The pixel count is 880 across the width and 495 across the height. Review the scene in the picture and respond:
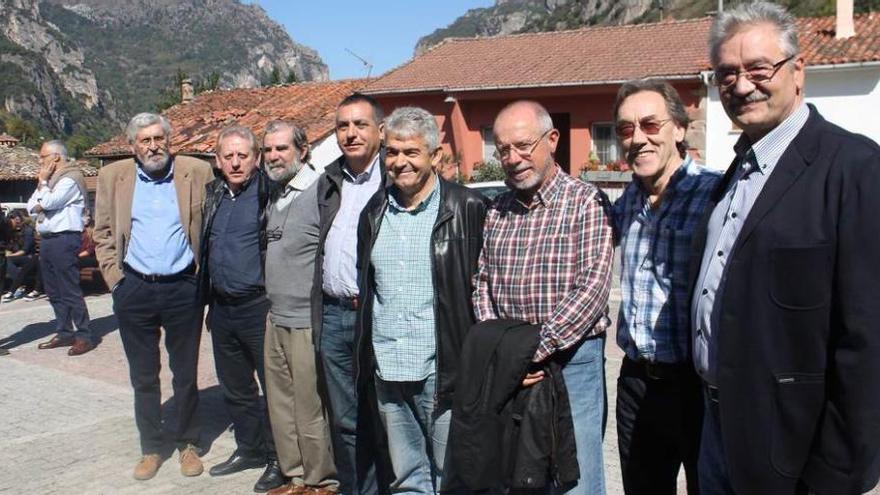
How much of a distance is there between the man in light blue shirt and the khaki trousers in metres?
4.66

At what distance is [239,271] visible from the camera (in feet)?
14.9

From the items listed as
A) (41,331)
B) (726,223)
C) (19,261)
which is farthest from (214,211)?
(19,261)

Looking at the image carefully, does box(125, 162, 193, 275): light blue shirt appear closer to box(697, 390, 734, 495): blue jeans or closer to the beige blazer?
the beige blazer

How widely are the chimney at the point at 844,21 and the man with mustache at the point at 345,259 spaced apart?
19.1 meters

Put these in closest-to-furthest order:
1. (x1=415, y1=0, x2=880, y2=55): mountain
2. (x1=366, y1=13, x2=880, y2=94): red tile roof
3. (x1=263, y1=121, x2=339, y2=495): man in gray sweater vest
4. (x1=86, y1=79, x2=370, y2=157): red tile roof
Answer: (x1=263, y1=121, x2=339, y2=495): man in gray sweater vest, (x1=366, y1=13, x2=880, y2=94): red tile roof, (x1=86, y1=79, x2=370, y2=157): red tile roof, (x1=415, y1=0, x2=880, y2=55): mountain

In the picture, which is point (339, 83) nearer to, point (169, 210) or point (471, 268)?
point (169, 210)

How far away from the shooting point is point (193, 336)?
5039 millimetres

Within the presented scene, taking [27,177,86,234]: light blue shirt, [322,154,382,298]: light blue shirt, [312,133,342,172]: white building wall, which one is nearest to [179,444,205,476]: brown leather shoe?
[322,154,382,298]: light blue shirt

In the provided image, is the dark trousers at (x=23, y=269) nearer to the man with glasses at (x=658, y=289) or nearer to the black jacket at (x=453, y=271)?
the black jacket at (x=453, y=271)

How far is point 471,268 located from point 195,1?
7464 inches

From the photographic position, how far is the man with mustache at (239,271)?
15.0 ft

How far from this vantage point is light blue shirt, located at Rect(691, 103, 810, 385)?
2279mm

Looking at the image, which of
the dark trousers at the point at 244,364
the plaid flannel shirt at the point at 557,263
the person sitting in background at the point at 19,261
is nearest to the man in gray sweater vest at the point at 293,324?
the dark trousers at the point at 244,364

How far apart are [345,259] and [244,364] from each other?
130 centimetres
